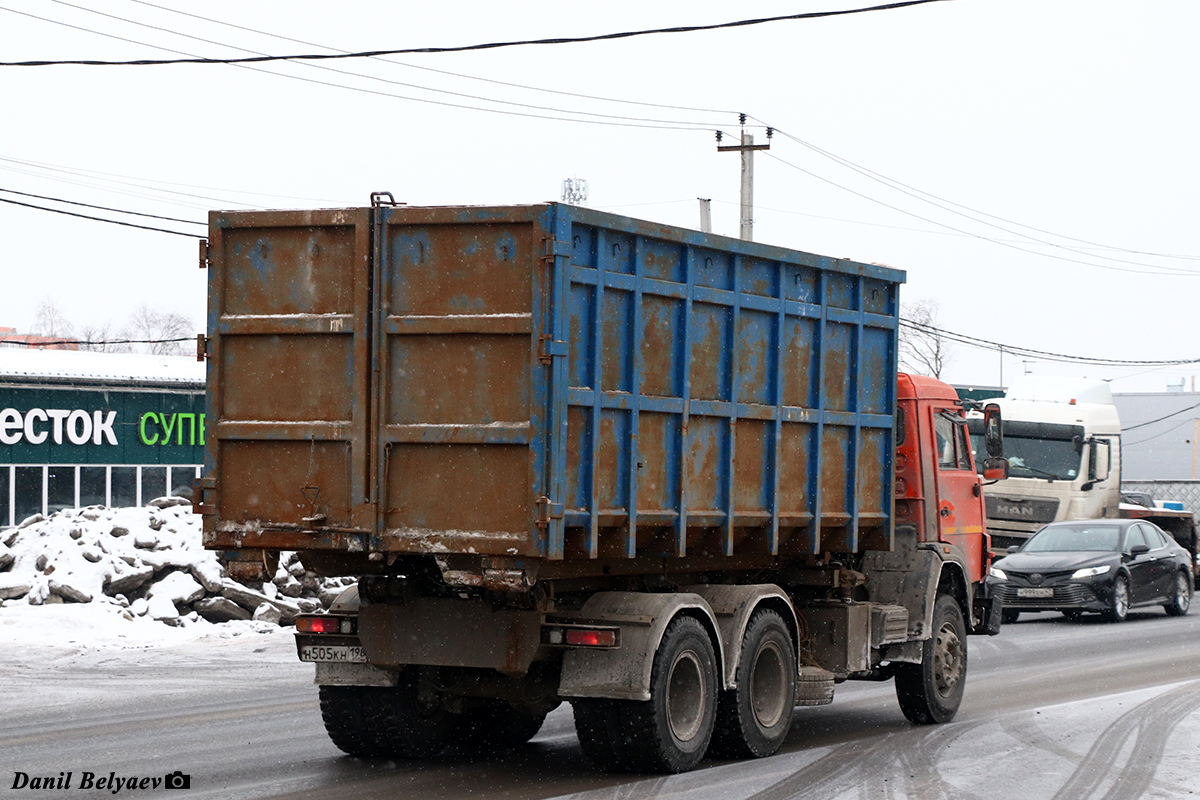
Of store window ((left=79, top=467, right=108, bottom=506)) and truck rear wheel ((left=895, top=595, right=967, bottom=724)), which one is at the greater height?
store window ((left=79, top=467, right=108, bottom=506))

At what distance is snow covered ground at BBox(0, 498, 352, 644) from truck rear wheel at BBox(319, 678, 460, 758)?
7766 mm

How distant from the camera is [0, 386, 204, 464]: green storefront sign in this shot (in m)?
33.0

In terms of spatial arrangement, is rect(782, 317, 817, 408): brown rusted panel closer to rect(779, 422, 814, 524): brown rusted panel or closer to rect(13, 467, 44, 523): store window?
rect(779, 422, 814, 524): brown rusted panel

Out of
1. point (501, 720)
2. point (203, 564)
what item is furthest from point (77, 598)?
point (501, 720)

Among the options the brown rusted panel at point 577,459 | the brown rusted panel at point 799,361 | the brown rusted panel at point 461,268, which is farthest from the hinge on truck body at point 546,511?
the brown rusted panel at point 799,361

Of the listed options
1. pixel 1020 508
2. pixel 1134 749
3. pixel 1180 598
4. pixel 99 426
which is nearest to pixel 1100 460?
pixel 1020 508

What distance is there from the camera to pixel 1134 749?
10156 mm

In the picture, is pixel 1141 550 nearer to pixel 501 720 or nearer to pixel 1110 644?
pixel 1110 644

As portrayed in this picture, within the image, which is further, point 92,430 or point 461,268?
point 92,430

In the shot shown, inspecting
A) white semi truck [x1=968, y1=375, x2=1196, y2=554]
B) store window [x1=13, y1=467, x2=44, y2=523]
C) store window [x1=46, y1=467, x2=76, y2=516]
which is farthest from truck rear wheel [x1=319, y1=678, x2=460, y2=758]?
store window [x1=46, y1=467, x2=76, y2=516]

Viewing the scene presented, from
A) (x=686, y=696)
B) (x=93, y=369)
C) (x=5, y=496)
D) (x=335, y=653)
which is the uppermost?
(x=93, y=369)

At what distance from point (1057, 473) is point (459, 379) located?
22.5m

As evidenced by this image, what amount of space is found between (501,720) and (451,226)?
12.7ft

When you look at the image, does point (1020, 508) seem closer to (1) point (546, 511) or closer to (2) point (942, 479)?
(2) point (942, 479)
